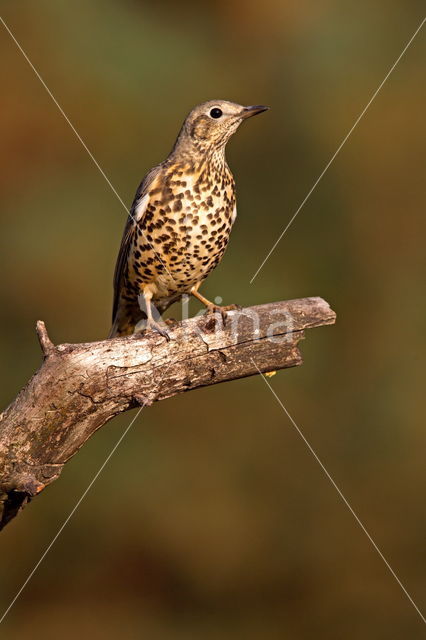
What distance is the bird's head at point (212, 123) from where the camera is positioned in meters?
5.41

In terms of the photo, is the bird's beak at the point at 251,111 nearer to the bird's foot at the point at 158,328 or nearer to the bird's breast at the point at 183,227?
the bird's breast at the point at 183,227

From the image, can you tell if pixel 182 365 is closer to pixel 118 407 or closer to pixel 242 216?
pixel 118 407

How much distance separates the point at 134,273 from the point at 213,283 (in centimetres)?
424

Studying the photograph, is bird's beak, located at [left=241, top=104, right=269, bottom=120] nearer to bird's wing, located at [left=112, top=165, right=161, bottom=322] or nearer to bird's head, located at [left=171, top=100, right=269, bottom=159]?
bird's head, located at [left=171, top=100, right=269, bottom=159]

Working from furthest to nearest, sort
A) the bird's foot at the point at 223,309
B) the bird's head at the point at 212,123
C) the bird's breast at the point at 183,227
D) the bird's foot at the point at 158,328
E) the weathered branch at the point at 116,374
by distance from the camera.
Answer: the bird's head at the point at 212,123 < the bird's breast at the point at 183,227 < the bird's foot at the point at 223,309 < the bird's foot at the point at 158,328 < the weathered branch at the point at 116,374

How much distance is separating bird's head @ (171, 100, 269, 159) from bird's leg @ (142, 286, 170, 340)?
0.98m

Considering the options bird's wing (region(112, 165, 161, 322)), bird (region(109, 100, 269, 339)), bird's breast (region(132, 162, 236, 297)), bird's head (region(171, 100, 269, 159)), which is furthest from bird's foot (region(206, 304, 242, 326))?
bird's head (region(171, 100, 269, 159))

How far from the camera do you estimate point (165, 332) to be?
485cm

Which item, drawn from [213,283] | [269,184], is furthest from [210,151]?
[269,184]

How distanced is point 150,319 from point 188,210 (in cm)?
72

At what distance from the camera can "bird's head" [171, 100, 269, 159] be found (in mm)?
5414

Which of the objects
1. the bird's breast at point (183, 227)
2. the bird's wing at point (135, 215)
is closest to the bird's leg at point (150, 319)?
the bird's breast at point (183, 227)

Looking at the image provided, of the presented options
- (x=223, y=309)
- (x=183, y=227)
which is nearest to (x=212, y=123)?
(x=183, y=227)

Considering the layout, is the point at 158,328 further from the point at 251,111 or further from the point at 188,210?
the point at 251,111
